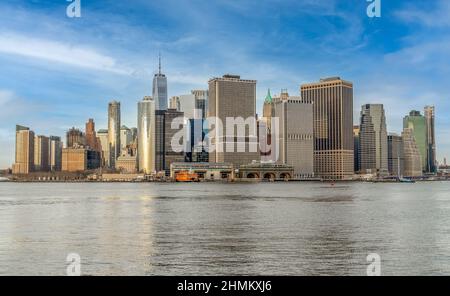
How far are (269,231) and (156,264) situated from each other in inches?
744

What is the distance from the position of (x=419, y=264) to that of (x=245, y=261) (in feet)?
34.0

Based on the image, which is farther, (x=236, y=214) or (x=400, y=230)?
(x=236, y=214)

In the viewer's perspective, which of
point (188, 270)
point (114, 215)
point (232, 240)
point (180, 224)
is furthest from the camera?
point (114, 215)

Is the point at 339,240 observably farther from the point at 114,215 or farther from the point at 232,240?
the point at 114,215

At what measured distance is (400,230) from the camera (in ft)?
175

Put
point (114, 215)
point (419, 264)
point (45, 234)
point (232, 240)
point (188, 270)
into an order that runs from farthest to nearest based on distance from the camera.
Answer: point (114, 215) < point (45, 234) < point (232, 240) < point (419, 264) < point (188, 270)

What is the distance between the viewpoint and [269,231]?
51.2m
